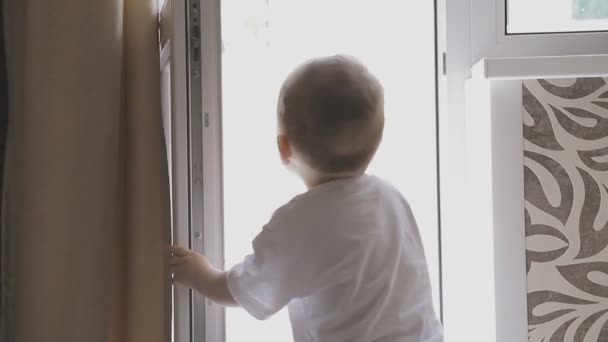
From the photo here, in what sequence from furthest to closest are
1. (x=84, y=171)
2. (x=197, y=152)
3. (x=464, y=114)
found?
1. (x=464, y=114)
2. (x=197, y=152)
3. (x=84, y=171)

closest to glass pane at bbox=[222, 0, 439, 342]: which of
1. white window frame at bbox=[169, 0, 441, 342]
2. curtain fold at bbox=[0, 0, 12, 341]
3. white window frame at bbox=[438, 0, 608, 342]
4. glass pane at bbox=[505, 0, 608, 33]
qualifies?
white window frame at bbox=[438, 0, 608, 342]

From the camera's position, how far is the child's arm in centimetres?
106

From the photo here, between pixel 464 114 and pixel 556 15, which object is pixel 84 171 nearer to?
pixel 464 114

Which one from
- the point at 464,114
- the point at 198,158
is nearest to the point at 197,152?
the point at 198,158

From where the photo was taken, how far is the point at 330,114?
102cm

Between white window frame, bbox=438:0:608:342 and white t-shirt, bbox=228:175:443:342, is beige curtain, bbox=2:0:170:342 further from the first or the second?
white window frame, bbox=438:0:608:342

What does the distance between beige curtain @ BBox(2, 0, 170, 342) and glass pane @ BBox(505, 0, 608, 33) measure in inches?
29.5

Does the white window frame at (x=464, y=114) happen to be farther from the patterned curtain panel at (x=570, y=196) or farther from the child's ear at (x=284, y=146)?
the child's ear at (x=284, y=146)

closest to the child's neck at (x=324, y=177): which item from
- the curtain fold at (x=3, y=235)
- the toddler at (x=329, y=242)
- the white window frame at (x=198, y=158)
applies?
the toddler at (x=329, y=242)

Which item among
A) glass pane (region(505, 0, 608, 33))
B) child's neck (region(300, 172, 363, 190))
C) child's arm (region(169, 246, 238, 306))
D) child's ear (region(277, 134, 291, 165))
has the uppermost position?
glass pane (region(505, 0, 608, 33))

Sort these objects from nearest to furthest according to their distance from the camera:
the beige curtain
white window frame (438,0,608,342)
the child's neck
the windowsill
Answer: the beige curtain < the child's neck < the windowsill < white window frame (438,0,608,342)

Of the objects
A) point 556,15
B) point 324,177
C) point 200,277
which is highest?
point 556,15

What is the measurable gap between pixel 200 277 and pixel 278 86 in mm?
508

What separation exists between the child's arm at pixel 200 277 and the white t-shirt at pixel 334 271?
19 mm
